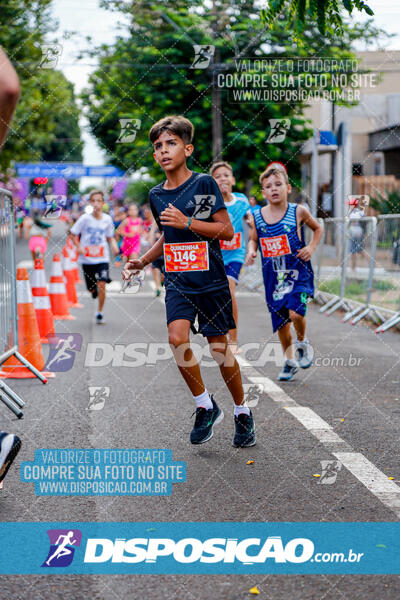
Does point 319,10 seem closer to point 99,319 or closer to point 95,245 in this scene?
point 95,245

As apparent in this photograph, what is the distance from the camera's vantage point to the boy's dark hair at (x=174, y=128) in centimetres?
507

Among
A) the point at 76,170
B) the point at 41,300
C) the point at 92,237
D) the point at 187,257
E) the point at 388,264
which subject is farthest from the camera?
the point at 76,170

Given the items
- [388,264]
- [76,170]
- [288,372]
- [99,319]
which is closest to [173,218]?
[288,372]

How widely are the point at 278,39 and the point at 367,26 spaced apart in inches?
104

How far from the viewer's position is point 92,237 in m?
12.0

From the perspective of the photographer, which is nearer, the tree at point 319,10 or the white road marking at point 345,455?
the white road marking at point 345,455

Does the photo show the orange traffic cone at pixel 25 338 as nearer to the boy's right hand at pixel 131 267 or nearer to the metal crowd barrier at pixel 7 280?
the metal crowd barrier at pixel 7 280

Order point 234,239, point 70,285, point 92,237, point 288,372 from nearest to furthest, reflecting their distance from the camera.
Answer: point 288,372 → point 234,239 → point 92,237 → point 70,285

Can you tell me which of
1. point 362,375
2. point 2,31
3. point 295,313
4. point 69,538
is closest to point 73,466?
point 69,538

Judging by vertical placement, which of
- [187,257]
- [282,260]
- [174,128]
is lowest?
[282,260]

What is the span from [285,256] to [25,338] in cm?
251

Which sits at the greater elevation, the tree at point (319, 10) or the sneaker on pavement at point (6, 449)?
the tree at point (319, 10)

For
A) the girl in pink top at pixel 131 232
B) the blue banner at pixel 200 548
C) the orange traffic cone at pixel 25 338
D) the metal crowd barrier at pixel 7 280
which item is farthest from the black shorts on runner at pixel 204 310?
the girl in pink top at pixel 131 232

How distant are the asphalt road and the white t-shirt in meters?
2.76
